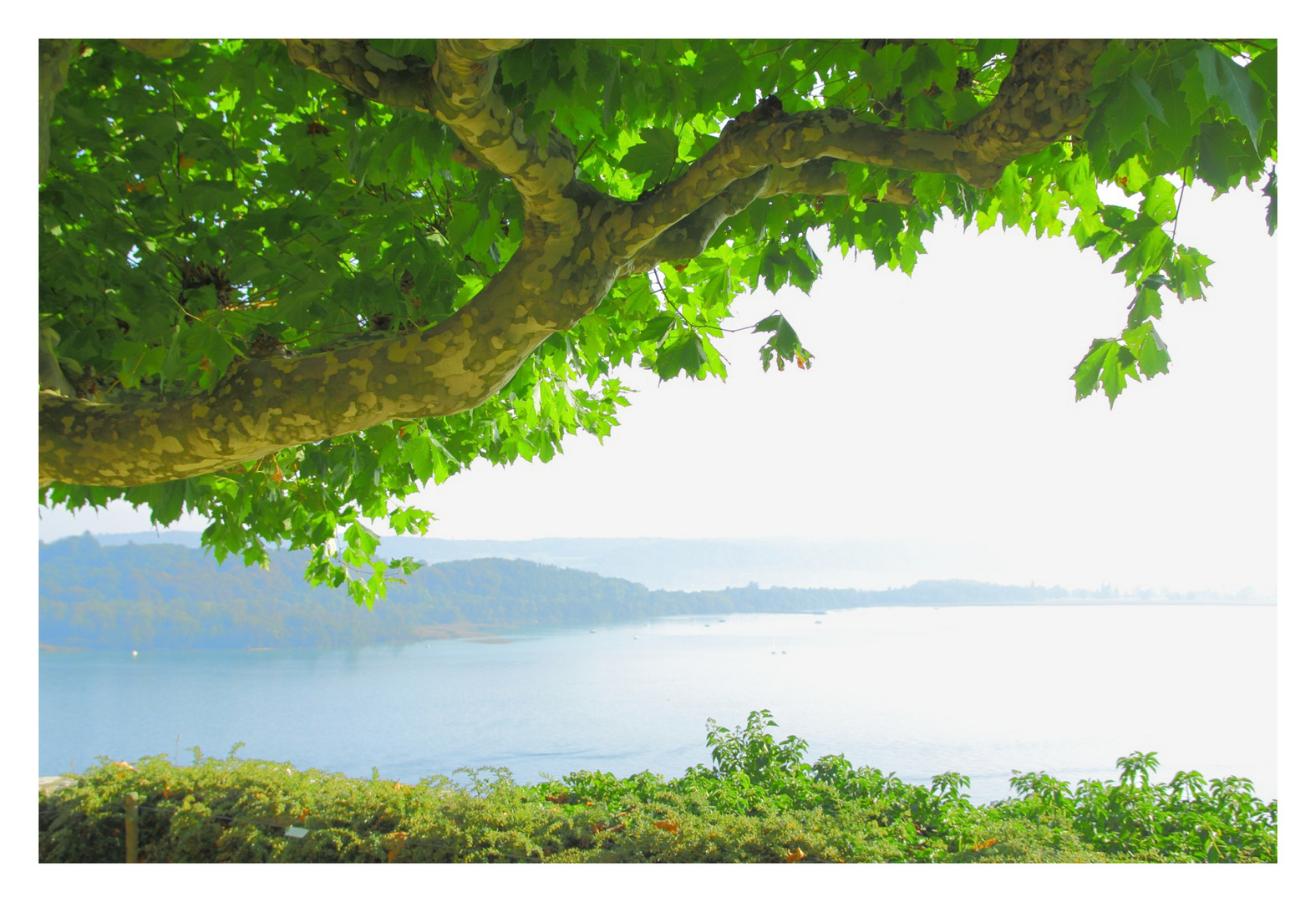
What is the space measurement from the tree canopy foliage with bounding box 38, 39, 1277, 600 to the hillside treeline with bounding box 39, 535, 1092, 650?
9.18 m

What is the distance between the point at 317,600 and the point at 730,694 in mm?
6773

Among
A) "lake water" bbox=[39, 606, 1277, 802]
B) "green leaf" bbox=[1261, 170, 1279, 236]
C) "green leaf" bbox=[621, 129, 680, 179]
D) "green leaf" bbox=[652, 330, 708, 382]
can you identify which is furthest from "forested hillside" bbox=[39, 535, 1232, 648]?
"green leaf" bbox=[621, 129, 680, 179]

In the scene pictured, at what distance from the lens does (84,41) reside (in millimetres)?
2270

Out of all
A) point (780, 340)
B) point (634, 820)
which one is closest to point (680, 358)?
point (780, 340)

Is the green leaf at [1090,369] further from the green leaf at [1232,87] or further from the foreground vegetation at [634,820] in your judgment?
the foreground vegetation at [634,820]

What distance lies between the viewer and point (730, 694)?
359 inches

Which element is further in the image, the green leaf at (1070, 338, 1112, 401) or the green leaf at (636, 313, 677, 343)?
the green leaf at (636, 313, 677, 343)

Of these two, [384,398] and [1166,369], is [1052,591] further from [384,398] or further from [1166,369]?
[384,398]

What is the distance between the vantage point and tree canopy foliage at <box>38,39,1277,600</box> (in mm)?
1376

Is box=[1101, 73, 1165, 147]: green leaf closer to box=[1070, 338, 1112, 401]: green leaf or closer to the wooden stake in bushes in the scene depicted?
box=[1070, 338, 1112, 401]: green leaf

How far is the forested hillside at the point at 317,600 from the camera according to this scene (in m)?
11.0

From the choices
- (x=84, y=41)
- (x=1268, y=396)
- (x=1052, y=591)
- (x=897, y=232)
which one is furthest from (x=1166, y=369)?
(x=1052, y=591)

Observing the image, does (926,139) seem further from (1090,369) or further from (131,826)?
(131,826)

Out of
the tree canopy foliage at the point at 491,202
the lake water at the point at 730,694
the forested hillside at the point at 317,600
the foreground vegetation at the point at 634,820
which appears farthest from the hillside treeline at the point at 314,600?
the tree canopy foliage at the point at 491,202
